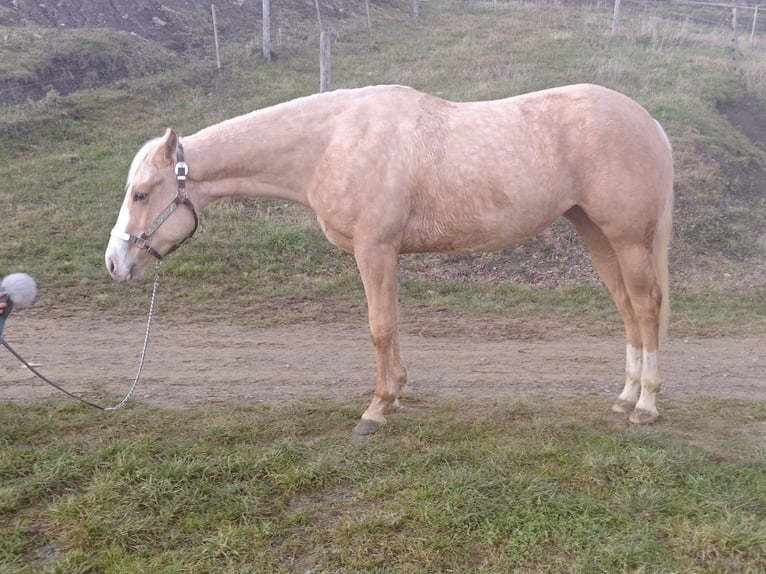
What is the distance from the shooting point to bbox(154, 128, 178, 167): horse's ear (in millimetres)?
4090

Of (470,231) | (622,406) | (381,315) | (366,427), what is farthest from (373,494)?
(622,406)

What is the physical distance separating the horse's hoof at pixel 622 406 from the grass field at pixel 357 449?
Result: 0.44 ft

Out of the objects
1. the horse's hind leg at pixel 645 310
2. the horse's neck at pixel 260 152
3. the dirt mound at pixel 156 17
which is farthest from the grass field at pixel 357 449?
the dirt mound at pixel 156 17

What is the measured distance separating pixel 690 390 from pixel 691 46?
1839cm

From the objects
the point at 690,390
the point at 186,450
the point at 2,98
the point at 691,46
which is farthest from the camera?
the point at 691,46

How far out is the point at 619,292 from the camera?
16.1ft

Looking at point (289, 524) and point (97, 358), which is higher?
point (289, 524)

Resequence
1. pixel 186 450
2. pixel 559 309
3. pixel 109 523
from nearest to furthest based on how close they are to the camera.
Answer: pixel 109 523, pixel 186 450, pixel 559 309

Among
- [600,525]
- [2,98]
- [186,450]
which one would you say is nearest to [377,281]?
[186,450]

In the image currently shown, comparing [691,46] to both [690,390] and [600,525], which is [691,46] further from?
[600,525]

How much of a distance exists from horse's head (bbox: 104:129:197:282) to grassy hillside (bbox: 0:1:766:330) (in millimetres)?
3388

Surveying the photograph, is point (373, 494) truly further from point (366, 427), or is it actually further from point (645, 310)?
point (645, 310)

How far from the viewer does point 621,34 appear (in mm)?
20266

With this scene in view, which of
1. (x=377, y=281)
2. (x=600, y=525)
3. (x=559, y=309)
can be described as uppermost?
(x=377, y=281)
